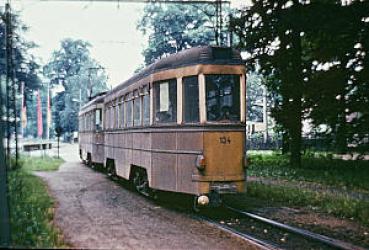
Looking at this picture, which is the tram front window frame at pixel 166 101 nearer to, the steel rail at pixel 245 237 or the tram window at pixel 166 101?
the tram window at pixel 166 101

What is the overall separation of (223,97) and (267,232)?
2.87 meters

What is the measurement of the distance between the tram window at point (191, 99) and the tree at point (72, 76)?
1737 cm

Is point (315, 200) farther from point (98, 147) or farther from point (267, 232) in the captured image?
point (98, 147)

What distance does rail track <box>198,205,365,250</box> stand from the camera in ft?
24.5

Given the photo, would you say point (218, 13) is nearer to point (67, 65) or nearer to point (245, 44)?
point (245, 44)

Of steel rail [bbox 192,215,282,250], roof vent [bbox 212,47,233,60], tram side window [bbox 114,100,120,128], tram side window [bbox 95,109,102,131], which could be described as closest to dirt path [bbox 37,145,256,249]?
steel rail [bbox 192,215,282,250]

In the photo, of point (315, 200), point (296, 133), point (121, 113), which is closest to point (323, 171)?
point (296, 133)

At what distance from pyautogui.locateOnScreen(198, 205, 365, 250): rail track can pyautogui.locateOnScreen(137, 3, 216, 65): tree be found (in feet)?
81.7

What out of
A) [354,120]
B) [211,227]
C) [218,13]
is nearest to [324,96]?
[354,120]

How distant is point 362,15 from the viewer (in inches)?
659

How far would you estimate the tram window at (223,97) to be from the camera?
394 inches

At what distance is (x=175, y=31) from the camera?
39125 mm

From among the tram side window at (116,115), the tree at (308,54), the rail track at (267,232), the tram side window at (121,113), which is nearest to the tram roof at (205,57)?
the rail track at (267,232)

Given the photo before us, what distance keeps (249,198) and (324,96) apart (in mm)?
5817
